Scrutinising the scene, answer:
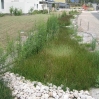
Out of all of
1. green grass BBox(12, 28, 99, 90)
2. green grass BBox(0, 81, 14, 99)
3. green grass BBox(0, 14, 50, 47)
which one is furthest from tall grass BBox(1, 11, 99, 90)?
green grass BBox(0, 14, 50, 47)

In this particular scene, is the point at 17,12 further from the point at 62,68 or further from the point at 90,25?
the point at 62,68

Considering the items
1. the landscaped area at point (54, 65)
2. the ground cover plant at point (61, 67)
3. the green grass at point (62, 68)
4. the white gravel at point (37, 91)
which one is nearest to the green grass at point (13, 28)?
the landscaped area at point (54, 65)

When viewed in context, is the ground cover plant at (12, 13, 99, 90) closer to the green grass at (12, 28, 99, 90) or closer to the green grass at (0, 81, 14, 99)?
the green grass at (12, 28, 99, 90)

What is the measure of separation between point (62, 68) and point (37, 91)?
95 cm

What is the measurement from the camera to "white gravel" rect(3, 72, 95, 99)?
3385 millimetres

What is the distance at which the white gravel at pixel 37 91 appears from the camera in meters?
3.38

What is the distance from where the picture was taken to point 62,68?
4.28 meters

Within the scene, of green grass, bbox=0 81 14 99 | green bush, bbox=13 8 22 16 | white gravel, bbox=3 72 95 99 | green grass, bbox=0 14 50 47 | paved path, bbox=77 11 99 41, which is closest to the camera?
green grass, bbox=0 81 14 99

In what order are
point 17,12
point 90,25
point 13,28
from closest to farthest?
point 13,28, point 90,25, point 17,12

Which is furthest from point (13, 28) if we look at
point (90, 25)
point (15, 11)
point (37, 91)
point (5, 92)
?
point (15, 11)

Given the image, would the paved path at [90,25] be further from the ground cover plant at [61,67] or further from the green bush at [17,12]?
the green bush at [17,12]

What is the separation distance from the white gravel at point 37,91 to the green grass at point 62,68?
0.16 m

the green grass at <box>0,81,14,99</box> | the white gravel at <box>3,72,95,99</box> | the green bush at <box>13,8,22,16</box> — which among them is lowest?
the white gravel at <box>3,72,95,99</box>

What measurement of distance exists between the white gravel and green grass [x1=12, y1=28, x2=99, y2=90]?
16 centimetres
